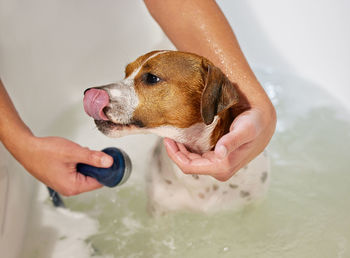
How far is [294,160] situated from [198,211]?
0.82 metres

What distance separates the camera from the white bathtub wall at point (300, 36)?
9.48ft

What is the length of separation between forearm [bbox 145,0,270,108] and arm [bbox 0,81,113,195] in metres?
0.61

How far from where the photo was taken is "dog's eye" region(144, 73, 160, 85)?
1.56 metres

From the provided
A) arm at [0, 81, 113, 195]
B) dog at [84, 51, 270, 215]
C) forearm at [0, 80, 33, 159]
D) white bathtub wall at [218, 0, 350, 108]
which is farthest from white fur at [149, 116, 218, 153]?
white bathtub wall at [218, 0, 350, 108]

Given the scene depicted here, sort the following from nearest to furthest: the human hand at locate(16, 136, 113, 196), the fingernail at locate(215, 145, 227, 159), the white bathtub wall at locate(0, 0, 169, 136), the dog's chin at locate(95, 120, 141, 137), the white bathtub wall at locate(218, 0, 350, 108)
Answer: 1. the fingernail at locate(215, 145, 227, 159)
2. the dog's chin at locate(95, 120, 141, 137)
3. the human hand at locate(16, 136, 113, 196)
4. the white bathtub wall at locate(0, 0, 169, 136)
5. the white bathtub wall at locate(218, 0, 350, 108)

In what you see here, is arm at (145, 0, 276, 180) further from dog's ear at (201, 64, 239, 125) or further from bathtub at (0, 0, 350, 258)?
bathtub at (0, 0, 350, 258)

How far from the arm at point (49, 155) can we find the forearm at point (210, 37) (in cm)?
61

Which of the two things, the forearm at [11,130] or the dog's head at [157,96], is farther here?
the forearm at [11,130]

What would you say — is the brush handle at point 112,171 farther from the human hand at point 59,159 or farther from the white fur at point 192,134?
the white fur at point 192,134

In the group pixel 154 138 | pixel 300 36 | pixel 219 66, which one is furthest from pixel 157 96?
pixel 300 36

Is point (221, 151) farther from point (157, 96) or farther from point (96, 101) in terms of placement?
point (96, 101)

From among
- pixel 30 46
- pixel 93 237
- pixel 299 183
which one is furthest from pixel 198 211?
pixel 30 46

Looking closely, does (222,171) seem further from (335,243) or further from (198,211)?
(335,243)

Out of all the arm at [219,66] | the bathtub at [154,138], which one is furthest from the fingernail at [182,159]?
the bathtub at [154,138]
